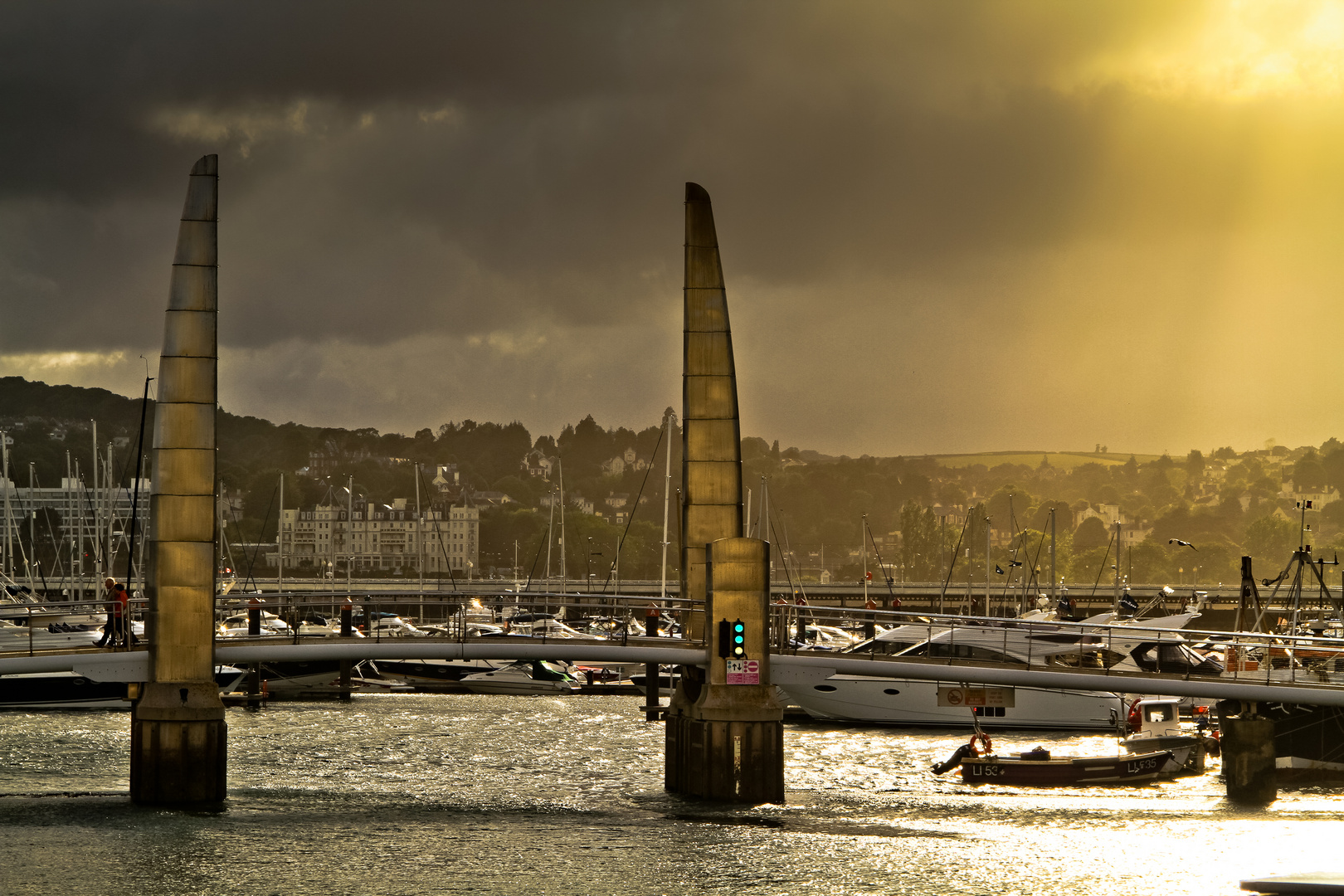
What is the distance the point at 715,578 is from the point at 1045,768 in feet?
45.7

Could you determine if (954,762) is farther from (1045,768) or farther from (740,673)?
(740,673)

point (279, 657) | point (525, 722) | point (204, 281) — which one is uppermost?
point (204, 281)

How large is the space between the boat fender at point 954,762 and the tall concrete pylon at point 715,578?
1000 centimetres

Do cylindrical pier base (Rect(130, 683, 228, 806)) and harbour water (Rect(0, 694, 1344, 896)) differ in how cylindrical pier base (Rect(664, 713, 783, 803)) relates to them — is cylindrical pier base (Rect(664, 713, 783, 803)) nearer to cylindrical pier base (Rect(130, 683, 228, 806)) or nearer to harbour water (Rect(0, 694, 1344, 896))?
harbour water (Rect(0, 694, 1344, 896))

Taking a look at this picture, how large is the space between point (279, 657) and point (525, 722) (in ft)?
90.1

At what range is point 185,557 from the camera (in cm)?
3450

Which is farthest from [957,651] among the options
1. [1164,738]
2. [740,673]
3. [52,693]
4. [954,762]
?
[52,693]

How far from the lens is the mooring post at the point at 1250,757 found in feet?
134

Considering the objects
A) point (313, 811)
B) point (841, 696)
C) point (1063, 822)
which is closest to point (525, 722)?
point (841, 696)

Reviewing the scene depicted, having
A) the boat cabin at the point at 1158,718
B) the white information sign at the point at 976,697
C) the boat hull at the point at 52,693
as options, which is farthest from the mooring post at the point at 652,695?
the boat cabin at the point at 1158,718

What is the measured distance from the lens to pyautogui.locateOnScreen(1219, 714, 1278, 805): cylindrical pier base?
40906mm

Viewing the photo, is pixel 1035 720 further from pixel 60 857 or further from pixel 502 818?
pixel 60 857

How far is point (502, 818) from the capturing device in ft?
121

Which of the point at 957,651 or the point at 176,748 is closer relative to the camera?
the point at 176,748
